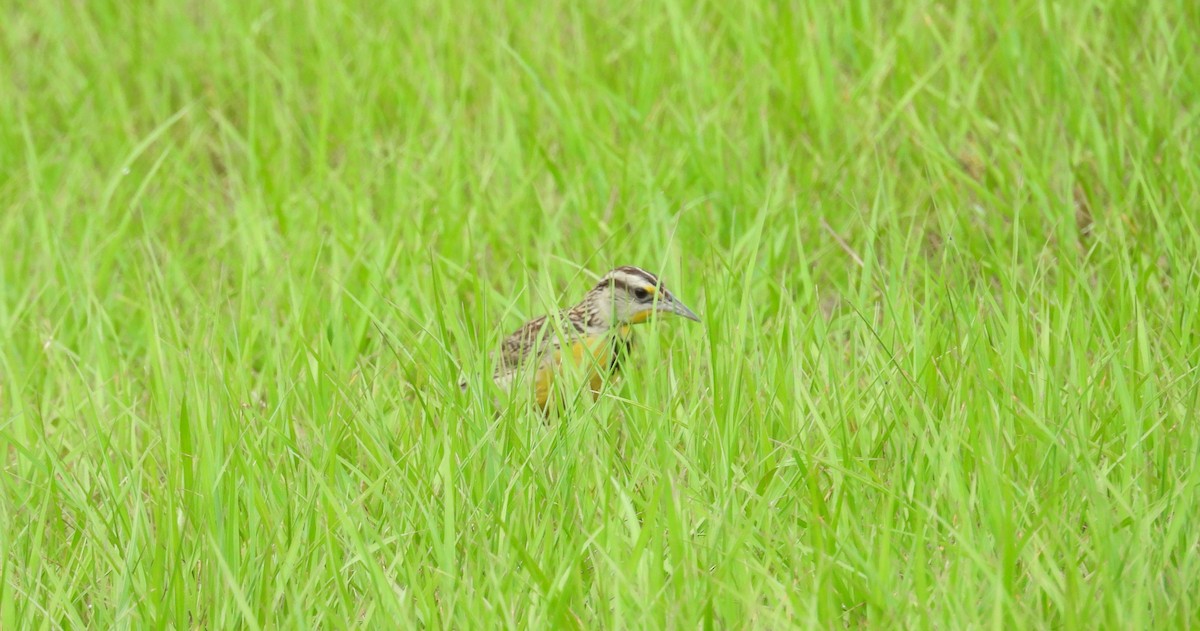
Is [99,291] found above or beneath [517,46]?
beneath

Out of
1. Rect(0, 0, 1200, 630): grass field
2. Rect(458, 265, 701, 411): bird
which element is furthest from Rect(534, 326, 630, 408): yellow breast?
Rect(0, 0, 1200, 630): grass field

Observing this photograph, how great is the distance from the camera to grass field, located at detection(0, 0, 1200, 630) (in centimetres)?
343

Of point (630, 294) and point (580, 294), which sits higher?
point (630, 294)

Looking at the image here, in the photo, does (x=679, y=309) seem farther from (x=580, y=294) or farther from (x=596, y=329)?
(x=580, y=294)

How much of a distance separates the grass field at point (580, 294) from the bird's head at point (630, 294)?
7.7 inches

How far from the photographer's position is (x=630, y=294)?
499 cm

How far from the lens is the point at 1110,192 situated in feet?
18.4

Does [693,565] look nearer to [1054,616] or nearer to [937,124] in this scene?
[1054,616]

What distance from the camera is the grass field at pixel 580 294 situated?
11.2 ft

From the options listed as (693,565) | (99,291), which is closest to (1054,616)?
(693,565)

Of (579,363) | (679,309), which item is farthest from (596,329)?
(679,309)

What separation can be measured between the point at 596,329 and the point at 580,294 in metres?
0.36

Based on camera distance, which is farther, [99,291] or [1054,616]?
[99,291]

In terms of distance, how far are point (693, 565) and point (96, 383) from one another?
2.43 m
